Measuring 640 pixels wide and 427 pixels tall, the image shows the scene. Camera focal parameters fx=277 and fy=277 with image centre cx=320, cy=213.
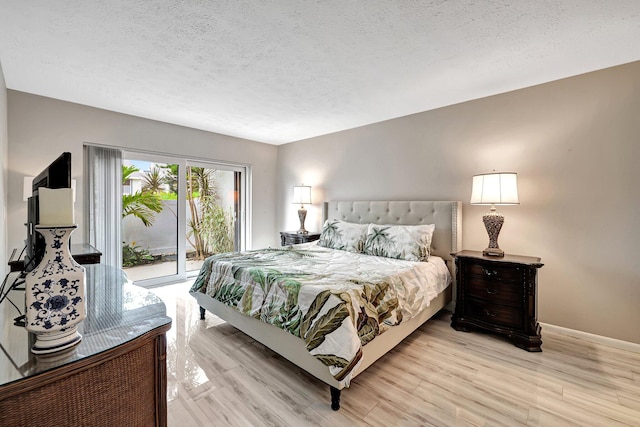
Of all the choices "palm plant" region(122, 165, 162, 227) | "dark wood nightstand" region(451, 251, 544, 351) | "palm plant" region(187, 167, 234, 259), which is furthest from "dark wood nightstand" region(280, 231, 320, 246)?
"dark wood nightstand" region(451, 251, 544, 351)

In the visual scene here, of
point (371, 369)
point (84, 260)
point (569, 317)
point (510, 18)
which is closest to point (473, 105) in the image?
point (510, 18)

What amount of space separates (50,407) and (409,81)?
316 cm

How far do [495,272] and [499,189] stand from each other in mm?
802

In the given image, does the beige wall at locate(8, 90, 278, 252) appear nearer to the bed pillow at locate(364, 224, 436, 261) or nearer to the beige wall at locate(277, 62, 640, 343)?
the bed pillow at locate(364, 224, 436, 261)

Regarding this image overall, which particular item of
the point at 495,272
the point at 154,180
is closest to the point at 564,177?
the point at 495,272

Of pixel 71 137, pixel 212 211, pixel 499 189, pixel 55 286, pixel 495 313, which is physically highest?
pixel 71 137

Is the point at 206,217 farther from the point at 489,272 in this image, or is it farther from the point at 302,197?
the point at 489,272

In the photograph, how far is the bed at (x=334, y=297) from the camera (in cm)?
178

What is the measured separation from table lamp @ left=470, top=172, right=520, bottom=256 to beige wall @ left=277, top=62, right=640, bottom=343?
282 millimetres

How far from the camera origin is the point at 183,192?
14.4 feet

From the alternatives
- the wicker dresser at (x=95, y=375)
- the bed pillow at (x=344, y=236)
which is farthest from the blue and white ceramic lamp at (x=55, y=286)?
the bed pillow at (x=344, y=236)

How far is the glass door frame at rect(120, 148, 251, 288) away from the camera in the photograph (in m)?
4.05

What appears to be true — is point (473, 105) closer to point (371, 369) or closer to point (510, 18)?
point (510, 18)

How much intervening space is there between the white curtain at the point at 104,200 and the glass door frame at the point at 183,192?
0.88ft
